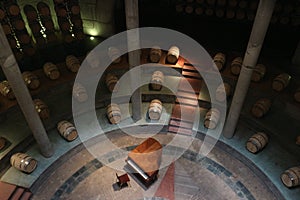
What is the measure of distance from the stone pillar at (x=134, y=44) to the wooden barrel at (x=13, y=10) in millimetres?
3873

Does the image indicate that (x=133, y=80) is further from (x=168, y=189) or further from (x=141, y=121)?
(x=168, y=189)

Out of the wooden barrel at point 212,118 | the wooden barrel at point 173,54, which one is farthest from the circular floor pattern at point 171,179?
the wooden barrel at point 173,54

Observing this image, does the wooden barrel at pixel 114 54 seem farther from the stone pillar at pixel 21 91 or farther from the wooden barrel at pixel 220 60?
the stone pillar at pixel 21 91

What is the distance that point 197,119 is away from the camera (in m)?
8.46

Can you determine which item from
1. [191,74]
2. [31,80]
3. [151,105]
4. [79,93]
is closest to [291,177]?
[151,105]

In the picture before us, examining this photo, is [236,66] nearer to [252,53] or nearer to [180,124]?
[180,124]

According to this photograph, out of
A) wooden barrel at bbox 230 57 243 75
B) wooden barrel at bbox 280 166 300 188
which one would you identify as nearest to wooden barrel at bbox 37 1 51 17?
wooden barrel at bbox 230 57 243 75

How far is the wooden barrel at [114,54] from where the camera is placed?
9.20 m

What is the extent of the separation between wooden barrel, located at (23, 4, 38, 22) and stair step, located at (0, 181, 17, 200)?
16.1 feet

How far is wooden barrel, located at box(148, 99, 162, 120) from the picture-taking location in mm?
8184

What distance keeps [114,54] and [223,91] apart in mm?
3676

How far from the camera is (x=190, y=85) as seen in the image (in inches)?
356

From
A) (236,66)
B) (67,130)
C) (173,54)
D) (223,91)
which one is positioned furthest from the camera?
(173,54)

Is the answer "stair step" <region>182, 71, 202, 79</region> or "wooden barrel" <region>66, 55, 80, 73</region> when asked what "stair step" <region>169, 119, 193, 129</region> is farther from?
"wooden barrel" <region>66, 55, 80, 73</region>
